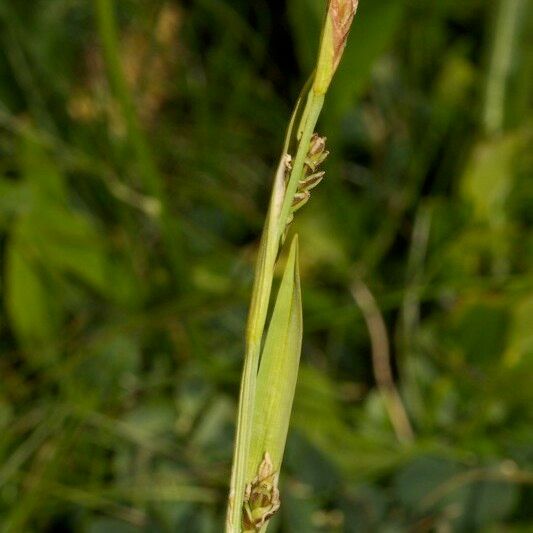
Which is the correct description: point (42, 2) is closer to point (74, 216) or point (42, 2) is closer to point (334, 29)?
point (74, 216)

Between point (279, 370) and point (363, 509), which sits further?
point (363, 509)

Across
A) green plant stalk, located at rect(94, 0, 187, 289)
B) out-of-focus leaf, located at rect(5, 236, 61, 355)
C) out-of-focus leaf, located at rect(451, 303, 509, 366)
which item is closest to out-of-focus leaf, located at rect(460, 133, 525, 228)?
out-of-focus leaf, located at rect(451, 303, 509, 366)

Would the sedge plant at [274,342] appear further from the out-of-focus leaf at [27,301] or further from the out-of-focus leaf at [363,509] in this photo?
the out-of-focus leaf at [27,301]

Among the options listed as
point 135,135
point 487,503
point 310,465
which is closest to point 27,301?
point 135,135

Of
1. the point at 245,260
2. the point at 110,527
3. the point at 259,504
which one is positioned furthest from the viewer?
the point at 245,260

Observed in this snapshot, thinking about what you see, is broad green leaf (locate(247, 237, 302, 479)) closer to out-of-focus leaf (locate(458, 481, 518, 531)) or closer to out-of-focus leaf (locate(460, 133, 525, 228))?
out-of-focus leaf (locate(458, 481, 518, 531))

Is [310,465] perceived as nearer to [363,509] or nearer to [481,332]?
[363,509]
